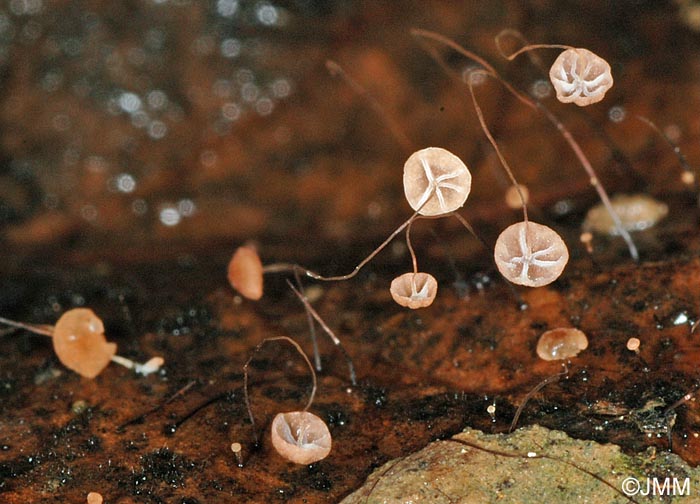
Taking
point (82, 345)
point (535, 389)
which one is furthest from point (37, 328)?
point (535, 389)

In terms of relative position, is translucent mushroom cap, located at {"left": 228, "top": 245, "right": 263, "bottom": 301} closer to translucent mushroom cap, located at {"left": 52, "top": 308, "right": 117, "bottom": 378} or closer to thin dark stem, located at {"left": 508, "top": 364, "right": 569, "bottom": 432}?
translucent mushroom cap, located at {"left": 52, "top": 308, "right": 117, "bottom": 378}

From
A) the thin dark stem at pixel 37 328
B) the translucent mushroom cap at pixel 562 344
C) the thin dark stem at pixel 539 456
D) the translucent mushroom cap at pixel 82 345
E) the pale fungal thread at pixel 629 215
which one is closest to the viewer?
the thin dark stem at pixel 539 456

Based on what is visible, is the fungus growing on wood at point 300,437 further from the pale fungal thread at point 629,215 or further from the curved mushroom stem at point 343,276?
the pale fungal thread at point 629,215

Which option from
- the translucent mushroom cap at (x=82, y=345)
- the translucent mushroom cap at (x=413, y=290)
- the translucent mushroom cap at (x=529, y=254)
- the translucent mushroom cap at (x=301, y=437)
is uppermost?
the translucent mushroom cap at (x=529, y=254)

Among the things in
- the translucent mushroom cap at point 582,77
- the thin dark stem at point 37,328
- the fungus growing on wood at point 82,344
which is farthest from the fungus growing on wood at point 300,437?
the translucent mushroom cap at point 582,77

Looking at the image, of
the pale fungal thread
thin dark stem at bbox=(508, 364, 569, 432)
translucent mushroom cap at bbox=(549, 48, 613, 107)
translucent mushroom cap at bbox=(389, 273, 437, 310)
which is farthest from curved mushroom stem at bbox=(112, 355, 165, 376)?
the pale fungal thread

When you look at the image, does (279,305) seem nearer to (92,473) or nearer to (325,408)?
(325,408)

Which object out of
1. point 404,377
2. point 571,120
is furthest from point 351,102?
point 404,377
